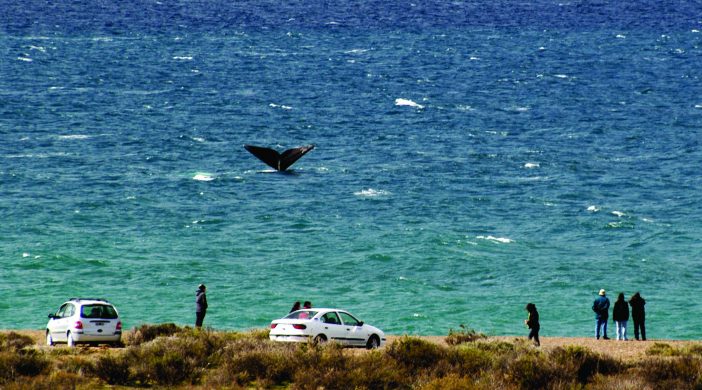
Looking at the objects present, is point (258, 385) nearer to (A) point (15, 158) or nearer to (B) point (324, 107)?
(A) point (15, 158)

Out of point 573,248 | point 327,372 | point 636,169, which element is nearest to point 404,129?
point 636,169

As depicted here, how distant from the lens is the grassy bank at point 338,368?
2564 cm

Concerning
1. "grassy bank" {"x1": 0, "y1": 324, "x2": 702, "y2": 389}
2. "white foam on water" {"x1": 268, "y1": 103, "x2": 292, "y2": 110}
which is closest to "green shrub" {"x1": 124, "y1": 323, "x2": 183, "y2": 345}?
"grassy bank" {"x1": 0, "y1": 324, "x2": 702, "y2": 389}

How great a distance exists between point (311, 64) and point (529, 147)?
5394cm

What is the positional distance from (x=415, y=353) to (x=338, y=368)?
2207mm

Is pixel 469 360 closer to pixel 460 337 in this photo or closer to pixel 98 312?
pixel 460 337

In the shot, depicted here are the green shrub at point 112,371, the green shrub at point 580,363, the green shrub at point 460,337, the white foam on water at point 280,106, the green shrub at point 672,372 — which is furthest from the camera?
the white foam on water at point 280,106

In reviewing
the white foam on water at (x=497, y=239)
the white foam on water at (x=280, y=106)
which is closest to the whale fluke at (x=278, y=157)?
the white foam on water at (x=497, y=239)

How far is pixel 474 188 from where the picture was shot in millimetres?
79938

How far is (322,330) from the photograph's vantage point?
31500 millimetres

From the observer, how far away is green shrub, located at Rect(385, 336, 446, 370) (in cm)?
2741

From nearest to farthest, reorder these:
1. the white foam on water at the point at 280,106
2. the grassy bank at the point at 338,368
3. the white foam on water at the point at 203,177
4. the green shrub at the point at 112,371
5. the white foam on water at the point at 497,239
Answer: the grassy bank at the point at 338,368, the green shrub at the point at 112,371, the white foam on water at the point at 497,239, the white foam on water at the point at 203,177, the white foam on water at the point at 280,106

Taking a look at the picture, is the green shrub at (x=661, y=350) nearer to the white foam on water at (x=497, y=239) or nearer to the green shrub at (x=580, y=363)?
the green shrub at (x=580, y=363)

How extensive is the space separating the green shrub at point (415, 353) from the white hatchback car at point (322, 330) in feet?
10.5
